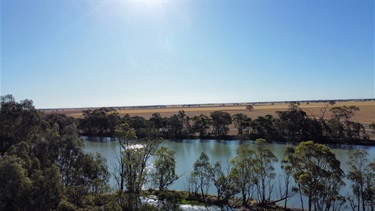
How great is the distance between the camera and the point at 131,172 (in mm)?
18078

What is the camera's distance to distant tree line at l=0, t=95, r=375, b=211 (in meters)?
13.2

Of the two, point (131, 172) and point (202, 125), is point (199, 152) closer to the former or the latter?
point (202, 125)

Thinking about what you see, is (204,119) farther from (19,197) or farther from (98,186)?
(19,197)

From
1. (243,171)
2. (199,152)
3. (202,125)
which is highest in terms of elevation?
(202,125)

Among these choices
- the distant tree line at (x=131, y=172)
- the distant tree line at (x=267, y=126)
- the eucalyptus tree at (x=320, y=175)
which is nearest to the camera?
the distant tree line at (x=131, y=172)

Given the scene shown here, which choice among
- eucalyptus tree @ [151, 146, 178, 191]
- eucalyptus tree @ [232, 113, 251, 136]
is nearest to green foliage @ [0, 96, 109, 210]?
eucalyptus tree @ [151, 146, 178, 191]

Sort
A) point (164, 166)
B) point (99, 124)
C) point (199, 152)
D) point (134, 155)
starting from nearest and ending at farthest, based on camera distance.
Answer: point (134, 155) < point (164, 166) < point (199, 152) < point (99, 124)

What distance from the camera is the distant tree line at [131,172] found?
13250 millimetres

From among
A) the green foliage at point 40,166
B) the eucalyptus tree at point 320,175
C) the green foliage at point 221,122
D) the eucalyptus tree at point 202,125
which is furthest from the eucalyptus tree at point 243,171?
the green foliage at point 221,122

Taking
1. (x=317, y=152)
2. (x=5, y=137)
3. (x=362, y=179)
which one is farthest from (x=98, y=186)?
(x=362, y=179)

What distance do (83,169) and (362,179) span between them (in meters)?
19.2

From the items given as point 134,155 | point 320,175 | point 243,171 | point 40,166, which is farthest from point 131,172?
point 320,175

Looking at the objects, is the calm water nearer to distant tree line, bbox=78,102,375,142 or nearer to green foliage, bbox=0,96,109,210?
distant tree line, bbox=78,102,375,142

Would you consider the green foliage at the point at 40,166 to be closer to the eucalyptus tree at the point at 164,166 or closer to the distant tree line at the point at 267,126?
the eucalyptus tree at the point at 164,166
